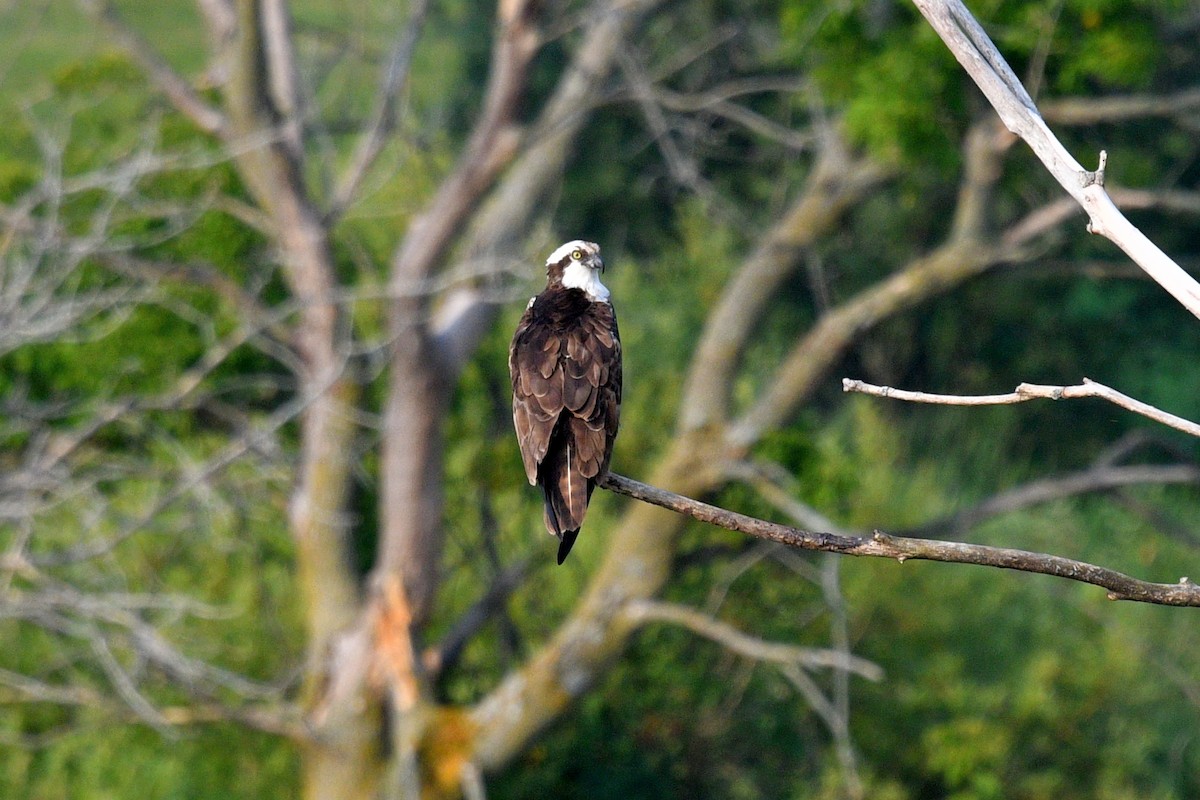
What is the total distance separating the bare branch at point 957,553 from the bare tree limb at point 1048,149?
0.47 meters

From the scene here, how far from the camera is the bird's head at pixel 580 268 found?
4.41 metres

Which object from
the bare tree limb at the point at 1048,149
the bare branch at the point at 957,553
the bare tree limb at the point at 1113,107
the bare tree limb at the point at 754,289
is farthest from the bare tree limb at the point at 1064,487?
the bare tree limb at the point at 1048,149

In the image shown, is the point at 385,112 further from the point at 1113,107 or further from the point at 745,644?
the point at 1113,107

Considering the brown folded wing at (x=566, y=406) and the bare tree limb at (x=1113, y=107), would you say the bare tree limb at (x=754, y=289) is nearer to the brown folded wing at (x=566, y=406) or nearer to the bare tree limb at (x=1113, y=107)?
the bare tree limb at (x=1113, y=107)

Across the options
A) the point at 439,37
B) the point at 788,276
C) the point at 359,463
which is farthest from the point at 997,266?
the point at 439,37

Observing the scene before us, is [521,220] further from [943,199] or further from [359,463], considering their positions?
[943,199]

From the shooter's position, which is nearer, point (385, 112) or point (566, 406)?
point (566, 406)

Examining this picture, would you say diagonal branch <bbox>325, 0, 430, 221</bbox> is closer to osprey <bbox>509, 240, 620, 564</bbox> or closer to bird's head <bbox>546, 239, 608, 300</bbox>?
bird's head <bbox>546, 239, 608, 300</bbox>

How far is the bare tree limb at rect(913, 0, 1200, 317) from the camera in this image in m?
2.45

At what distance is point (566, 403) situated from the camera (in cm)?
359

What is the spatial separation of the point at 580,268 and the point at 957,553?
2004mm

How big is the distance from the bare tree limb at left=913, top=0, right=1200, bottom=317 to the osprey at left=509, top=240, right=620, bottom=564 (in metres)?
1.17

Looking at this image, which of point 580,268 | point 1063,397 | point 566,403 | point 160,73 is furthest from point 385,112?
point 1063,397

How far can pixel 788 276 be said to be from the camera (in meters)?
9.05
